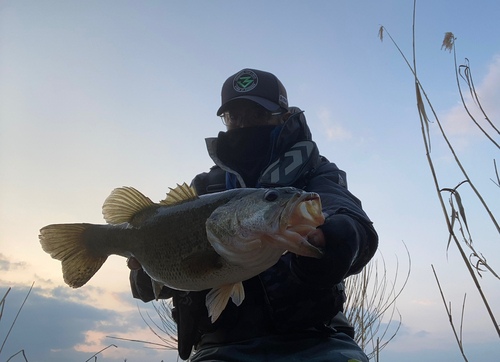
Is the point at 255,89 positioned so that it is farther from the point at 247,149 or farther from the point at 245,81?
the point at 247,149

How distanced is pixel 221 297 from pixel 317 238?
69cm

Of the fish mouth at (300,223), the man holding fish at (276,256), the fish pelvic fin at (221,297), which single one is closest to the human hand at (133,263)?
the man holding fish at (276,256)

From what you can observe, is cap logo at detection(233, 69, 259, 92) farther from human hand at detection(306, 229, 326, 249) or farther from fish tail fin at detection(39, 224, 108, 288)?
human hand at detection(306, 229, 326, 249)

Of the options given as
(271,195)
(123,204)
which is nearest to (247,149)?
(123,204)

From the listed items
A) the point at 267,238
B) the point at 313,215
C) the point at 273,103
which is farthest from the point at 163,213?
the point at 273,103

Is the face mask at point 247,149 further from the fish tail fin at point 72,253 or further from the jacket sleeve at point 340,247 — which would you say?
the fish tail fin at point 72,253

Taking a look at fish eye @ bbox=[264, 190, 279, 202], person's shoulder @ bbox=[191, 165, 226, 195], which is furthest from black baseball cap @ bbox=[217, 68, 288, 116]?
fish eye @ bbox=[264, 190, 279, 202]

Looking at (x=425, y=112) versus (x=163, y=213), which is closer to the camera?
(x=425, y=112)

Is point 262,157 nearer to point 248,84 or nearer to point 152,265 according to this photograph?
point 248,84

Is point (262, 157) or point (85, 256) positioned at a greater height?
point (262, 157)

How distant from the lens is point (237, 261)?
1.78 meters

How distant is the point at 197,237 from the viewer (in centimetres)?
201

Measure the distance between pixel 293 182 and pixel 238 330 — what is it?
1.07 metres

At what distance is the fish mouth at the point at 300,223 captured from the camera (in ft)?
5.08
